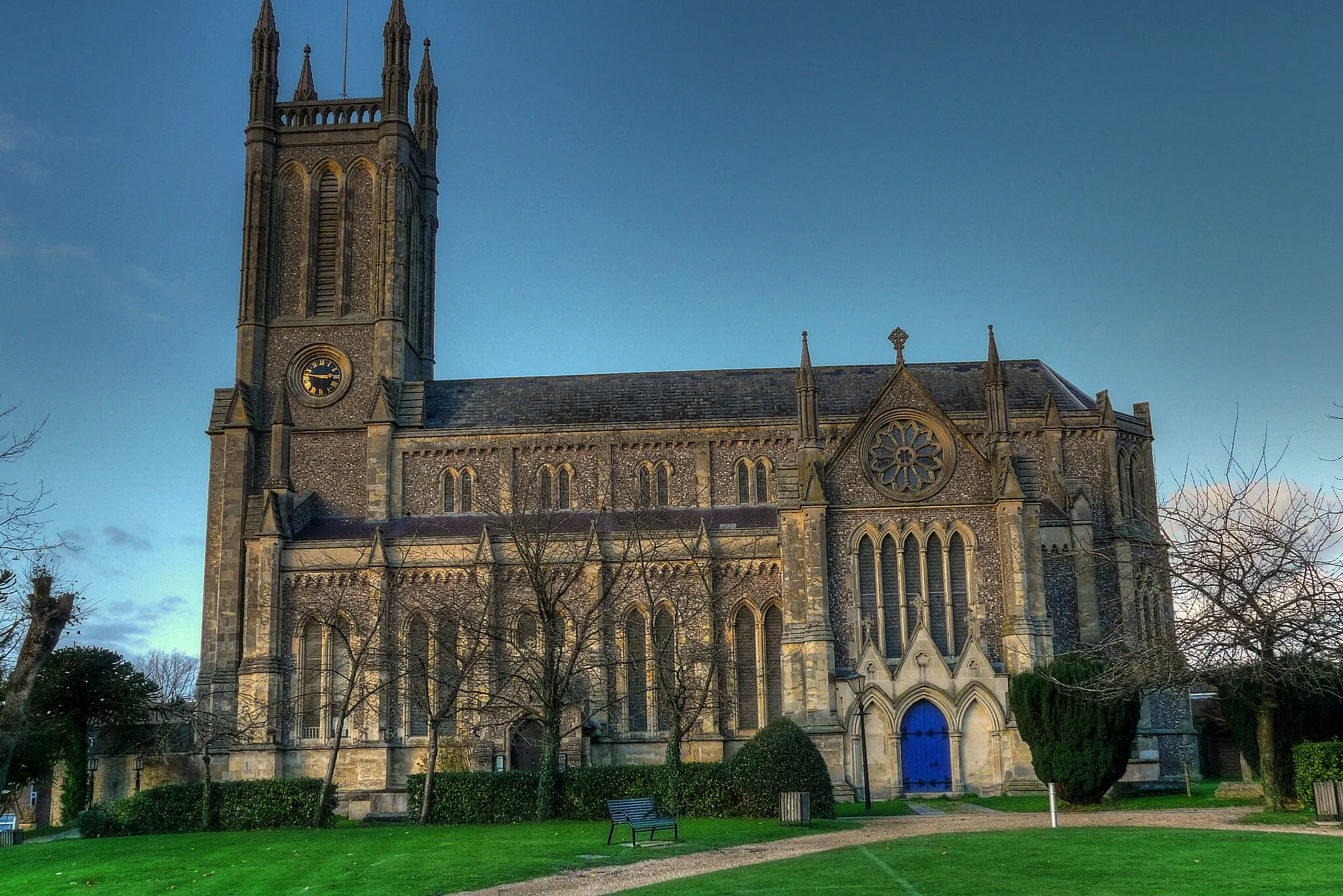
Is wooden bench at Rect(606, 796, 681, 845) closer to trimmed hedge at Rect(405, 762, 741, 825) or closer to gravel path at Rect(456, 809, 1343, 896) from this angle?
gravel path at Rect(456, 809, 1343, 896)

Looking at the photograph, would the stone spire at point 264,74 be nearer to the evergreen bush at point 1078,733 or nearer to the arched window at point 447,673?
the arched window at point 447,673

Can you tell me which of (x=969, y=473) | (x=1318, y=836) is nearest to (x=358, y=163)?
(x=969, y=473)

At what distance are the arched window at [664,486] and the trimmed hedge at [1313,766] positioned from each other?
26360 mm

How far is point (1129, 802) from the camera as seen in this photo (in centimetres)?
3522

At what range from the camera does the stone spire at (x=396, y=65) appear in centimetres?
5434

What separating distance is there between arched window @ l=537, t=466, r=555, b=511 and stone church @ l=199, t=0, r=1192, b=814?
0.13 meters

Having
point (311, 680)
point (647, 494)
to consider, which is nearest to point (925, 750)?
point (647, 494)

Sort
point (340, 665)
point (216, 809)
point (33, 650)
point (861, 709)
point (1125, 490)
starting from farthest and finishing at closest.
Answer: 1. point (1125, 490)
2. point (340, 665)
3. point (861, 709)
4. point (216, 809)
5. point (33, 650)

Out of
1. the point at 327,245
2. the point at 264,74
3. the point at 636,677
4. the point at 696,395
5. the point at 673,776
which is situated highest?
the point at 264,74

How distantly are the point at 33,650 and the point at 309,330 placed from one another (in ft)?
104

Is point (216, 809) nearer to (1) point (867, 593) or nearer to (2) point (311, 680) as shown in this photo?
(2) point (311, 680)

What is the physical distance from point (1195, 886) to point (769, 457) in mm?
33240

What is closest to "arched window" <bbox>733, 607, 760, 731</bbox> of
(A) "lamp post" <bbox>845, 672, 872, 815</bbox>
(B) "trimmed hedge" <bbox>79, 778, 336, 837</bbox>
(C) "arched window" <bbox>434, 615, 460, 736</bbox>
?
(A) "lamp post" <bbox>845, 672, 872, 815</bbox>

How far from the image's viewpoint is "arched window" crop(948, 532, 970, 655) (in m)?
41.2
